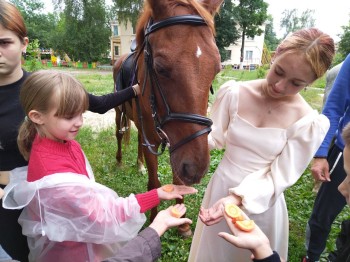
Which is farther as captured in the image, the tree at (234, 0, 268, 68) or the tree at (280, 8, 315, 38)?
the tree at (280, 8, 315, 38)

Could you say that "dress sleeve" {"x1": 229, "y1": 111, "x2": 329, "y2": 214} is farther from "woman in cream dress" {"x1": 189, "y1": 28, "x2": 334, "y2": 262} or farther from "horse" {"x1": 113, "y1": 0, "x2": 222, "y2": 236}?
"horse" {"x1": 113, "y1": 0, "x2": 222, "y2": 236}

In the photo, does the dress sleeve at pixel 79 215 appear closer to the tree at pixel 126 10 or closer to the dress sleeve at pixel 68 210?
the dress sleeve at pixel 68 210

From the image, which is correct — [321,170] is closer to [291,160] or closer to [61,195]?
[291,160]

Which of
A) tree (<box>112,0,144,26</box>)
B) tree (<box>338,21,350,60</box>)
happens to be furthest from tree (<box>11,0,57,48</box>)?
tree (<box>338,21,350,60</box>)

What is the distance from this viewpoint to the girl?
1.26 metres

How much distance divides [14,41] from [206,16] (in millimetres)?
1215

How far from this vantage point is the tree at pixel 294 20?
217 ft

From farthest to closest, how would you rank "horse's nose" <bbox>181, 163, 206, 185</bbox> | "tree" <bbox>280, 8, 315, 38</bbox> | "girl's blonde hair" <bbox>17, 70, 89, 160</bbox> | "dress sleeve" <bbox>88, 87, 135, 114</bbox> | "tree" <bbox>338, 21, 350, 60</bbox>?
"tree" <bbox>280, 8, 315, 38</bbox> < "tree" <bbox>338, 21, 350, 60</bbox> < "dress sleeve" <bbox>88, 87, 135, 114</bbox> < "horse's nose" <bbox>181, 163, 206, 185</bbox> < "girl's blonde hair" <bbox>17, 70, 89, 160</bbox>

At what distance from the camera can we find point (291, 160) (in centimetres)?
157

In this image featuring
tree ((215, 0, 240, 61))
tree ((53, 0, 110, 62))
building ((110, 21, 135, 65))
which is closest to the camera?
tree ((215, 0, 240, 61))

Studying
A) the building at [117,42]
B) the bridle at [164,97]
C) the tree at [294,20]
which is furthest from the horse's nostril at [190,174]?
the tree at [294,20]

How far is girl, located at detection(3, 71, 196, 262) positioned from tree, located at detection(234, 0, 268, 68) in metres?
38.7

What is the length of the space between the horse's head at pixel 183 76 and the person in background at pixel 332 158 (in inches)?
39.6

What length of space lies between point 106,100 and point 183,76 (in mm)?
1064
